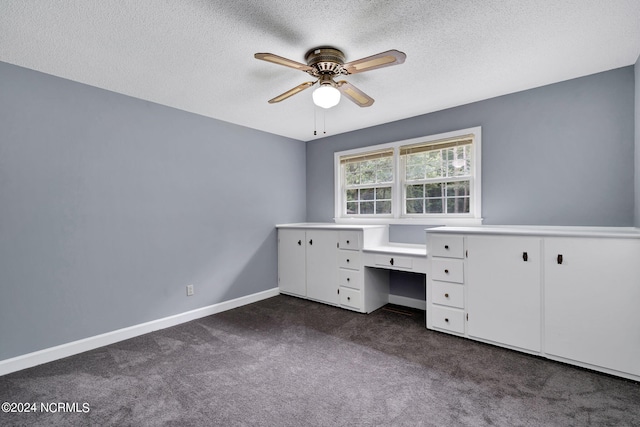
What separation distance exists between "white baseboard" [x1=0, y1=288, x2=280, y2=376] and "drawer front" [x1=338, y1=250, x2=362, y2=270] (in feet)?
4.61

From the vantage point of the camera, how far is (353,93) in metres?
2.38

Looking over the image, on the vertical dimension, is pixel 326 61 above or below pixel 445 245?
above

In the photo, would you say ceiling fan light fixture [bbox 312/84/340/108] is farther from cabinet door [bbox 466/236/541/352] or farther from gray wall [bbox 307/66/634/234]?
cabinet door [bbox 466/236/541/352]

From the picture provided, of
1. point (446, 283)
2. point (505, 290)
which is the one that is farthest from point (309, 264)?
point (505, 290)

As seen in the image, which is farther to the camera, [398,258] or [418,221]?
[418,221]

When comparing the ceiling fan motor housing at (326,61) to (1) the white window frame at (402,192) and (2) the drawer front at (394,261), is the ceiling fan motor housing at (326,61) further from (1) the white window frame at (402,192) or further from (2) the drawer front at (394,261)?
(2) the drawer front at (394,261)

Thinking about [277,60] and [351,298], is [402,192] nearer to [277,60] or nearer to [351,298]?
[351,298]

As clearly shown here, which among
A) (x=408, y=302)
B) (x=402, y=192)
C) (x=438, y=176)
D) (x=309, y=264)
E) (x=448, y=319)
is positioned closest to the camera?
(x=448, y=319)

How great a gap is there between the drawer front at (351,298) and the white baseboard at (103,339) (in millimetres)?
1317

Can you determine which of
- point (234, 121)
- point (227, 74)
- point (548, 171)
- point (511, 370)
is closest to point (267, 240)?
point (234, 121)

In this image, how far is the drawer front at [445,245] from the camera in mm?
2779

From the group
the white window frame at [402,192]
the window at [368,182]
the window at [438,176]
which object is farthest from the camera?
the window at [368,182]

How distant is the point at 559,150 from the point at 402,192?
1619 mm

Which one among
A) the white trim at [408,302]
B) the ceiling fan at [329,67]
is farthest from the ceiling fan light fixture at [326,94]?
the white trim at [408,302]
